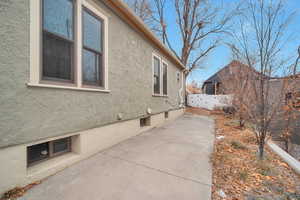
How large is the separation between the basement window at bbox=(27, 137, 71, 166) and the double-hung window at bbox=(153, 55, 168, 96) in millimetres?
4133

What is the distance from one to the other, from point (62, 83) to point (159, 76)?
16.1 ft

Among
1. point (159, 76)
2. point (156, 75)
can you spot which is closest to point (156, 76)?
point (156, 75)

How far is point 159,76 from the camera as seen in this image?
6.91 m

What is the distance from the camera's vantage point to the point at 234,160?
3092 millimetres

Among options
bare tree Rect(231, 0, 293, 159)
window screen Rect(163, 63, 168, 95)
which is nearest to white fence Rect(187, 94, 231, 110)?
window screen Rect(163, 63, 168, 95)

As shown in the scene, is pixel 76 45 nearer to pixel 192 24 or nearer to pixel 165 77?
pixel 165 77

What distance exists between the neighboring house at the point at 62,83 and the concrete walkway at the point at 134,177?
0.32 meters

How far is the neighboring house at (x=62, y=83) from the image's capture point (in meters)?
1.89

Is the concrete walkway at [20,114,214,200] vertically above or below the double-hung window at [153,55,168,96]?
below

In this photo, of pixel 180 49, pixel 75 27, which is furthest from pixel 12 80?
pixel 180 49

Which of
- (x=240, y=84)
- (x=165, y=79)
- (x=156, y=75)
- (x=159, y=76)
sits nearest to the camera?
(x=240, y=84)

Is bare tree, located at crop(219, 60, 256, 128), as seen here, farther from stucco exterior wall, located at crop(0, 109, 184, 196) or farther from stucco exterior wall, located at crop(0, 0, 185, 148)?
stucco exterior wall, located at crop(0, 109, 184, 196)

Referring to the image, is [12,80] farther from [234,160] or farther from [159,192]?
[234,160]

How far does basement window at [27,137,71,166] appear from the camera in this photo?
2.30 metres
